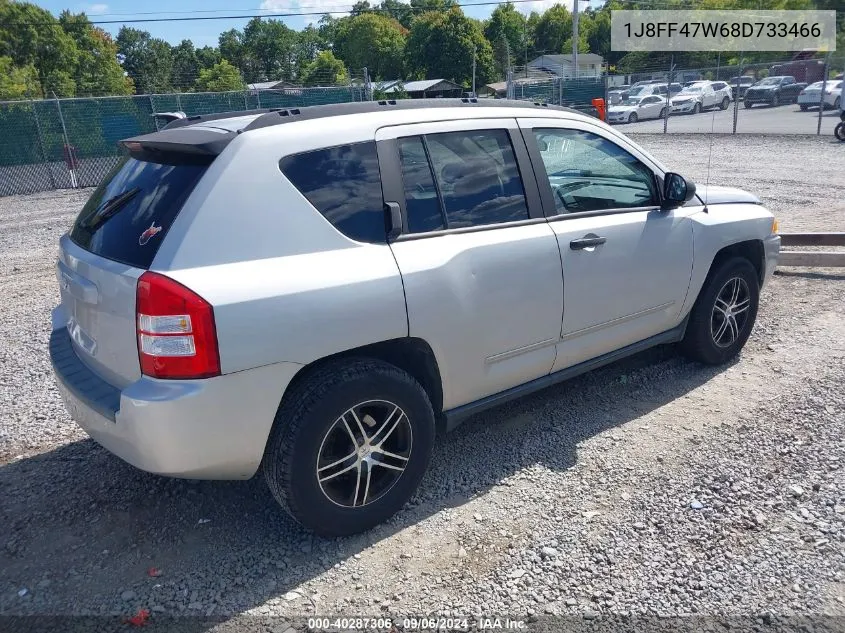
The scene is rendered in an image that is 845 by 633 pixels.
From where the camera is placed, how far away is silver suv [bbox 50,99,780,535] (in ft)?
9.18

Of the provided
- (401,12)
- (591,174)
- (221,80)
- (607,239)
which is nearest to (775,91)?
(221,80)

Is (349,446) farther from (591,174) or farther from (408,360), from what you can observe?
(591,174)

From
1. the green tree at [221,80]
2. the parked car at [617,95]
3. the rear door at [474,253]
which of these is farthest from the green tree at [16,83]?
the rear door at [474,253]

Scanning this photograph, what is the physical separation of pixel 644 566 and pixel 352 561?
1.29 meters

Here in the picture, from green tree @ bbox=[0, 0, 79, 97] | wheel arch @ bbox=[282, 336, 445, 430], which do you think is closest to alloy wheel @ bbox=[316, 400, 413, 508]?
wheel arch @ bbox=[282, 336, 445, 430]

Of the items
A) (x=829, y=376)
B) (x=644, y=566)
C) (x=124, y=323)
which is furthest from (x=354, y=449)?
(x=829, y=376)

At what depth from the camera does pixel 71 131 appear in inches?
719

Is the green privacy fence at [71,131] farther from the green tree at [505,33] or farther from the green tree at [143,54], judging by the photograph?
the green tree at [505,33]

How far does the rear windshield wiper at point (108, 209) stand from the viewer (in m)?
3.24

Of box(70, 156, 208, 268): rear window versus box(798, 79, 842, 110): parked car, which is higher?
box(70, 156, 208, 268): rear window

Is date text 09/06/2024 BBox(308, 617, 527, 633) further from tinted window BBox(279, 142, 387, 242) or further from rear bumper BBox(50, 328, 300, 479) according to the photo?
tinted window BBox(279, 142, 387, 242)

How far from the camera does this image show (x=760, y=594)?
287 centimetres

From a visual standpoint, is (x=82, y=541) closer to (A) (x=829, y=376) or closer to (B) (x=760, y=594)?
(B) (x=760, y=594)

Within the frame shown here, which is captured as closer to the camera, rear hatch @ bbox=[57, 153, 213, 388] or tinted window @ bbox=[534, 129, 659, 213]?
rear hatch @ bbox=[57, 153, 213, 388]
